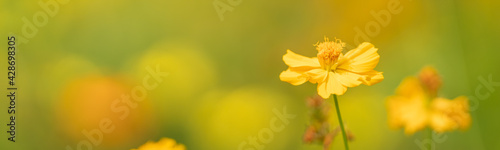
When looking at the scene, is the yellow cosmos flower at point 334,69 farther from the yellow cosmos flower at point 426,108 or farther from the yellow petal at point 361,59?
the yellow cosmos flower at point 426,108

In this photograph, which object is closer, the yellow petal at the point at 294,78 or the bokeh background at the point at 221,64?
the yellow petal at the point at 294,78

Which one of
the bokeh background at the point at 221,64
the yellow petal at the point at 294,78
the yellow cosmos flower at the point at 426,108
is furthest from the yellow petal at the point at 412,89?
the yellow petal at the point at 294,78

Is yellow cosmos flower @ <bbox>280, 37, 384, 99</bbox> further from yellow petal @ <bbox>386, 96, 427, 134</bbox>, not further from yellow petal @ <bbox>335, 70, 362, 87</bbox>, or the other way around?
yellow petal @ <bbox>386, 96, 427, 134</bbox>

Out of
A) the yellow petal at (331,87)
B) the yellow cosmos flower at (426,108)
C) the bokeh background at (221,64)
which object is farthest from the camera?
the bokeh background at (221,64)

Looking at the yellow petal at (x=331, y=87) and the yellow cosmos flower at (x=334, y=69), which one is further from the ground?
the yellow cosmos flower at (x=334, y=69)

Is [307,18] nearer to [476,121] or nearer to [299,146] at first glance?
[299,146]

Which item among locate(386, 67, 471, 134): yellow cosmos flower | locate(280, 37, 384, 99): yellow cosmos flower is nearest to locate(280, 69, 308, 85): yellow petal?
locate(280, 37, 384, 99): yellow cosmos flower

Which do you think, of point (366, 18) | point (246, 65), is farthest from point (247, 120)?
point (366, 18)
